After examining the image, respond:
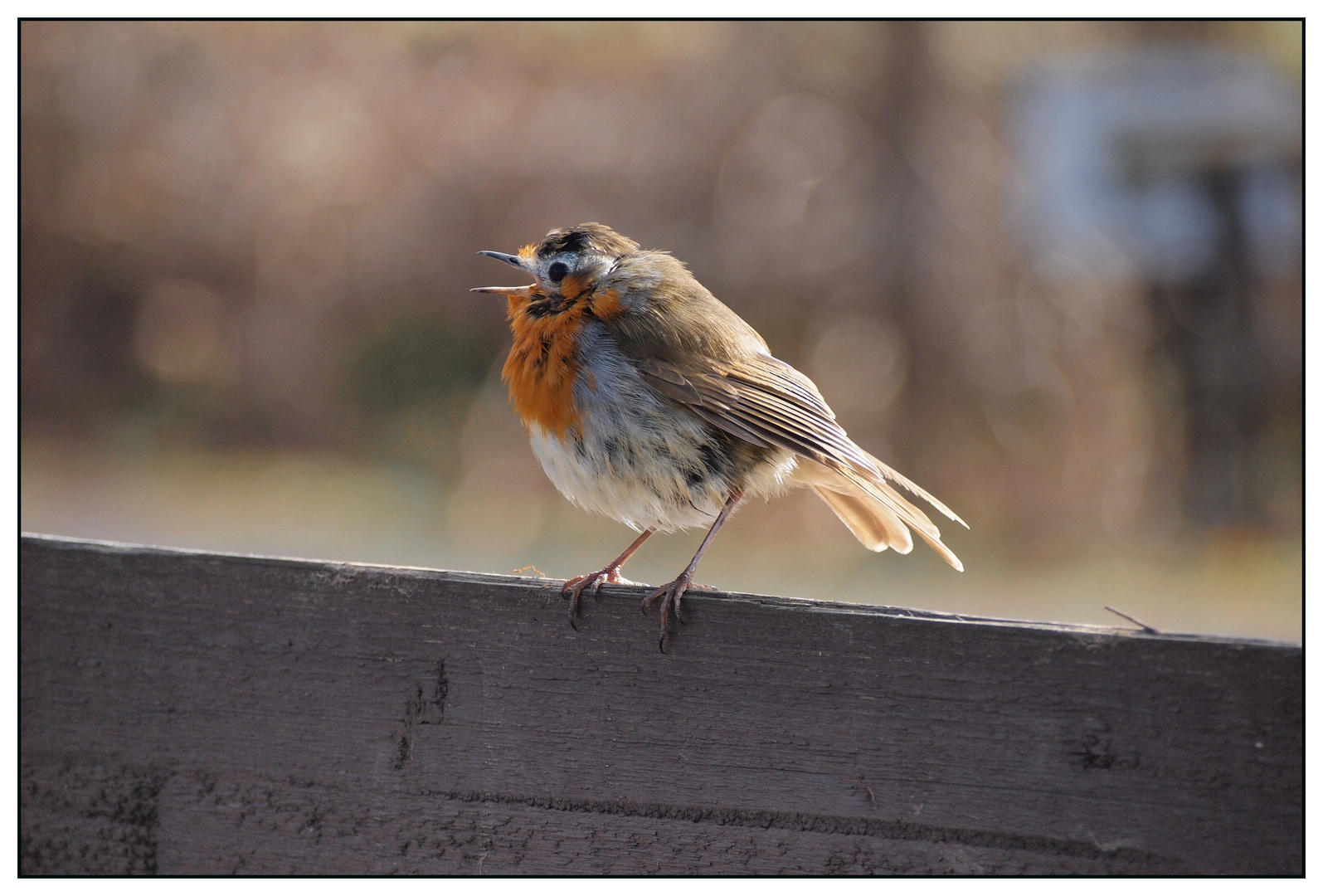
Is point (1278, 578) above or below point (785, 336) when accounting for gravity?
below

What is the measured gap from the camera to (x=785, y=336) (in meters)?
7.39

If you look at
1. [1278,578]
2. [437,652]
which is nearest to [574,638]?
[437,652]

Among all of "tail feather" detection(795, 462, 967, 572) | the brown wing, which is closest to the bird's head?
the brown wing

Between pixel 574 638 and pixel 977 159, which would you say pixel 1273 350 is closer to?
pixel 977 159

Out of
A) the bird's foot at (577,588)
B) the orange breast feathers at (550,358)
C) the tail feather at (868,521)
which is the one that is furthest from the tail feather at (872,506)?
the bird's foot at (577,588)

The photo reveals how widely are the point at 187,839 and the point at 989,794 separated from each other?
1.27m

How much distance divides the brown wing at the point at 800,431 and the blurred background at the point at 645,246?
4073 millimetres

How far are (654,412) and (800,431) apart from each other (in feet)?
1.03

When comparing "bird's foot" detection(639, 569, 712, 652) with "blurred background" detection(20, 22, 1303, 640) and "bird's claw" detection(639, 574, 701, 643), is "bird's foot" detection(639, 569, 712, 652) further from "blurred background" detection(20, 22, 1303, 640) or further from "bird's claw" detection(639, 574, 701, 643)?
"blurred background" detection(20, 22, 1303, 640)

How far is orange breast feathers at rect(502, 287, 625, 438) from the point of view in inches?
103

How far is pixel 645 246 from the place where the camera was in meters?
7.29

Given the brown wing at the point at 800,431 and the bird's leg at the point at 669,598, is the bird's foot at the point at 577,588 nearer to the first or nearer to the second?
the bird's leg at the point at 669,598

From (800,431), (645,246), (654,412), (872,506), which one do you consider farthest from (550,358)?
(645,246)

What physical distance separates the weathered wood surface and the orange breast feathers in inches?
29.1
